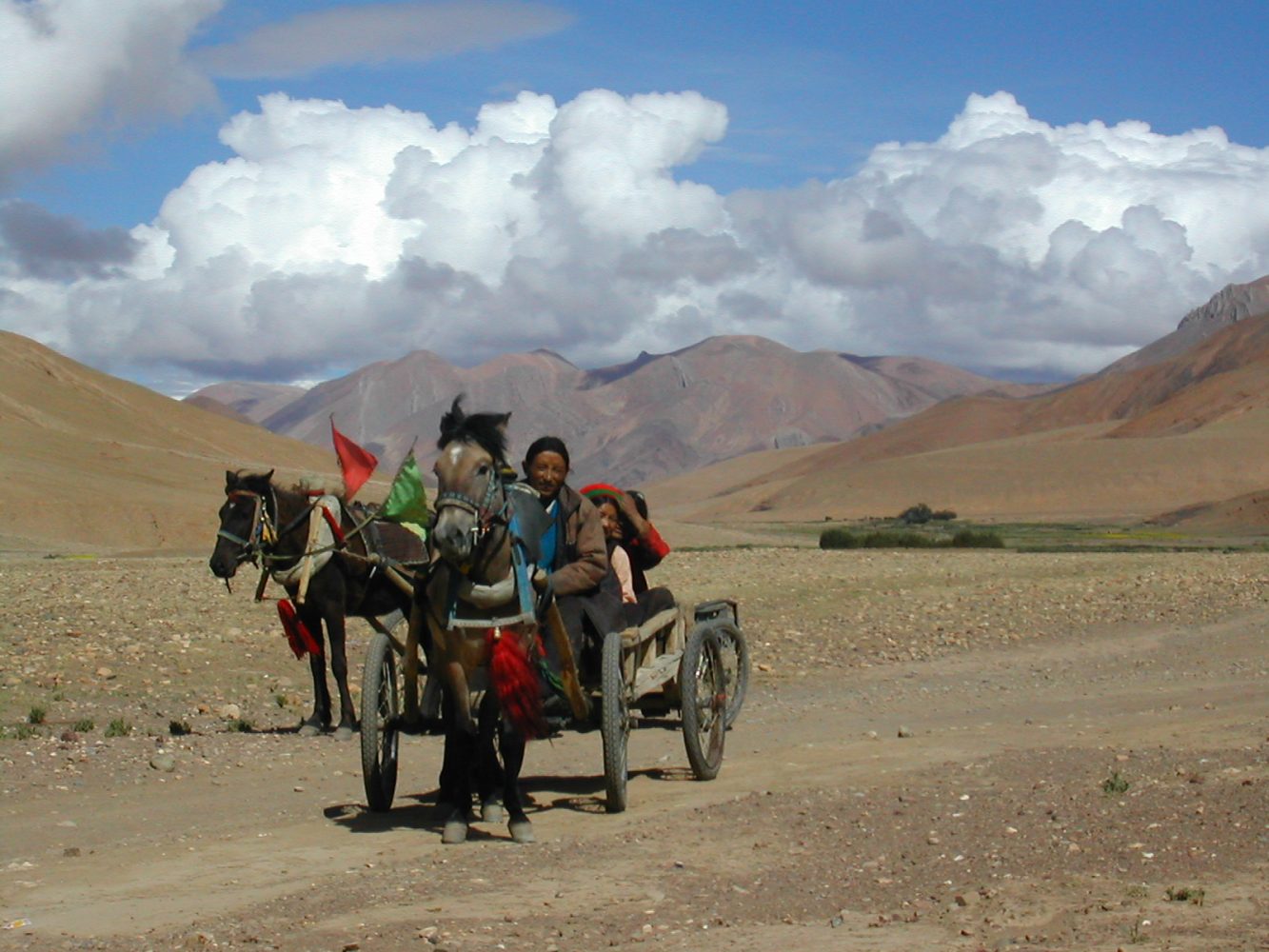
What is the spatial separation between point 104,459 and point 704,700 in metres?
67.0

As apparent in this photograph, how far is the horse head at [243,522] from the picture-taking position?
466 inches

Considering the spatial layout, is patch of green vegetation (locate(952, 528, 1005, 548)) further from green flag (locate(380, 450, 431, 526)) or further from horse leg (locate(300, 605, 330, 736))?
green flag (locate(380, 450, 431, 526))

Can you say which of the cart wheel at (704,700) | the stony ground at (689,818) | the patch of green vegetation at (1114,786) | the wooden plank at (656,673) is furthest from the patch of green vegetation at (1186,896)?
the wooden plank at (656,673)

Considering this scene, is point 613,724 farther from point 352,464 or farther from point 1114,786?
point 352,464

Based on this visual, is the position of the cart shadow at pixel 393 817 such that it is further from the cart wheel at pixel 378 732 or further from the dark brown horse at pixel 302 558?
the dark brown horse at pixel 302 558

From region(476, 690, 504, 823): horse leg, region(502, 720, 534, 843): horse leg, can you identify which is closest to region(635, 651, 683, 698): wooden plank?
region(476, 690, 504, 823): horse leg

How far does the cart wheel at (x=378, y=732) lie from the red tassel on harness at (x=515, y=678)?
1.05 meters

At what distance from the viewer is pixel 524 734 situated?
8195 millimetres

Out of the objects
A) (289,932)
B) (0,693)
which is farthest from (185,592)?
(289,932)

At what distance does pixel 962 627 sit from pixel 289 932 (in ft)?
50.2

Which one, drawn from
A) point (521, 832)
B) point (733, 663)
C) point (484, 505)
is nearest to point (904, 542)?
point (733, 663)

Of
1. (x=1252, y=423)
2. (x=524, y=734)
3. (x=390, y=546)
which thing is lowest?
(x=524, y=734)

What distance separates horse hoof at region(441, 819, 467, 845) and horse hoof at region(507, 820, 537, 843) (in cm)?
24

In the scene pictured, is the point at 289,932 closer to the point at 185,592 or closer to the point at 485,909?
the point at 485,909
